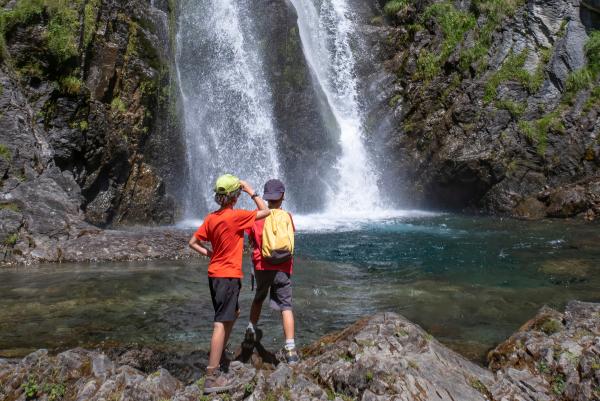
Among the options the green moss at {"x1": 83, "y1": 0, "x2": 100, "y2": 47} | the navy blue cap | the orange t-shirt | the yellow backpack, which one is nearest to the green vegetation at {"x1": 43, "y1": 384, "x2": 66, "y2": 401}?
the orange t-shirt

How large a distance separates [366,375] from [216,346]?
4.48 ft

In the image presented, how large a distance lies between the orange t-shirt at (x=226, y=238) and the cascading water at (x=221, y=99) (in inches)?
558

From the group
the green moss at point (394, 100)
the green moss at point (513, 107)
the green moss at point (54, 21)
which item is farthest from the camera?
the green moss at point (394, 100)

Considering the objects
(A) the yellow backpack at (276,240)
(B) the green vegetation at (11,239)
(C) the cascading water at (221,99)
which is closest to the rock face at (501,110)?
(C) the cascading water at (221,99)

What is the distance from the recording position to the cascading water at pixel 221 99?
63.8 feet

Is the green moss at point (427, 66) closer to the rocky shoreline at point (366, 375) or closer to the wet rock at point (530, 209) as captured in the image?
the wet rock at point (530, 209)

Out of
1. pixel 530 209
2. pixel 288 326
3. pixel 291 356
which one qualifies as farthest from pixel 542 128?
pixel 291 356

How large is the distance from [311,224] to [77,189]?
798 centimetres

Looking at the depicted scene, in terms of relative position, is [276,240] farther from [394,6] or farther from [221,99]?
[394,6]

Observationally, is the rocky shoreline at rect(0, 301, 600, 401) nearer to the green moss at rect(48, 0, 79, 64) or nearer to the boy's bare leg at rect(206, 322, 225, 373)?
the boy's bare leg at rect(206, 322, 225, 373)

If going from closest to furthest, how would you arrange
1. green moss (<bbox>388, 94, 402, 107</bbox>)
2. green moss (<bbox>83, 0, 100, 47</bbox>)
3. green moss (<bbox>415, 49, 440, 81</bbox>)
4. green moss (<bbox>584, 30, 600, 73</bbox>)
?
green moss (<bbox>83, 0, 100, 47</bbox>) → green moss (<bbox>584, 30, 600, 73</bbox>) → green moss (<bbox>415, 49, 440, 81</bbox>) → green moss (<bbox>388, 94, 402, 107</bbox>)

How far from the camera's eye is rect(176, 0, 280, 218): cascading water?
19438mm

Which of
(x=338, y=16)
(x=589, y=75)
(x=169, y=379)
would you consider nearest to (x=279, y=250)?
(x=169, y=379)

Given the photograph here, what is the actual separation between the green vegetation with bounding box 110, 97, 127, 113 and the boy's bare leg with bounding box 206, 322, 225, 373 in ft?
41.7
